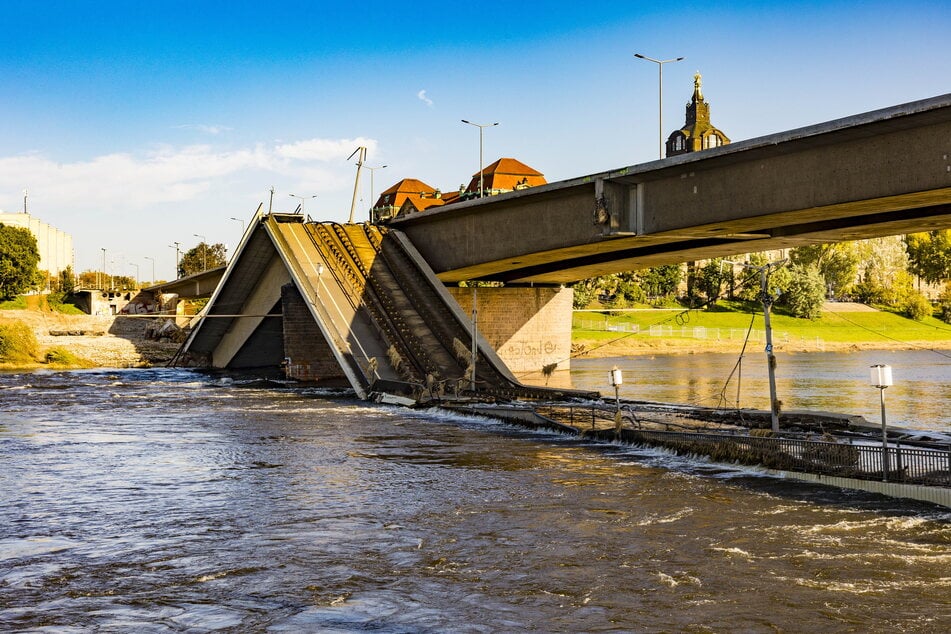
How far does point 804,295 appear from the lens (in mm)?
128125

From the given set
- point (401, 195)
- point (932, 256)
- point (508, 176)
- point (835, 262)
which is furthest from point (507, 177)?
point (932, 256)

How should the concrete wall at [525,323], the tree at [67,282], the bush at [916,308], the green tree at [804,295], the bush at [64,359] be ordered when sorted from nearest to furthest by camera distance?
the concrete wall at [525,323]
the bush at [64,359]
the green tree at [804,295]
the bush at [916,308]
the tree at [67,282]

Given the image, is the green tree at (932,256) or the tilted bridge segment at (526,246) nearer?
the tilted bridge segment at (526,246)

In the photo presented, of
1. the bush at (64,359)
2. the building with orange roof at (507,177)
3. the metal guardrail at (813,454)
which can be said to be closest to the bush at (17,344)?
the bush at (64,359)

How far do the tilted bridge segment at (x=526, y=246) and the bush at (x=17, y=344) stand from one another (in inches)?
484

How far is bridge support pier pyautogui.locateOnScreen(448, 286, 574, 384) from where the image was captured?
6425 cm

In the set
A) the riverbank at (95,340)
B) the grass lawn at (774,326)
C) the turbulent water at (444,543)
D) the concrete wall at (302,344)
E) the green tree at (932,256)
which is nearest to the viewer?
the turbulent water at (444,543)

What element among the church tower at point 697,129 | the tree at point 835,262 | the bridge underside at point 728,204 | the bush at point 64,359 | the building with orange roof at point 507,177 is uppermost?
the church tower at point 697,129

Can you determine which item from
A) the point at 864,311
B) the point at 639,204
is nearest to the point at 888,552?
the point at 639,204

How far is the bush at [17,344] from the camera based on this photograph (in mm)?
76500

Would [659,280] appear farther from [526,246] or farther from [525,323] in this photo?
[526,246]

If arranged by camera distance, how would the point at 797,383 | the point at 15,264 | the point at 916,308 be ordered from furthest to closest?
the point at 916,308 < the point at 15,264 < the point at 797,383

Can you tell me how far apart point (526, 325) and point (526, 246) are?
1837 cm

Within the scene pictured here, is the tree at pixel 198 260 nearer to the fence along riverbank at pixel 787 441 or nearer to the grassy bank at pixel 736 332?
the grassy bank at pixel 736 332
